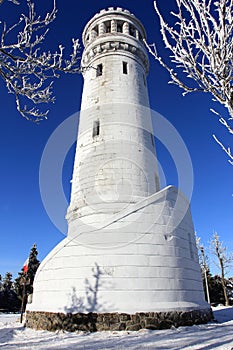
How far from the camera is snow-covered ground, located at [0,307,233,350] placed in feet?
19.4

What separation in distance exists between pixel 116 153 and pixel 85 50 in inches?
310

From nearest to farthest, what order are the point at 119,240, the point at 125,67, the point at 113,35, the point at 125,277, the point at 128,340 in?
the point at 128,340
the point at 125,277
the point at 119,240
the point at 125,67
the point at 113,35

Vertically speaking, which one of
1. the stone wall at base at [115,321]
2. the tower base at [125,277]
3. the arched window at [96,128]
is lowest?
the stone wall at base at [115,321]

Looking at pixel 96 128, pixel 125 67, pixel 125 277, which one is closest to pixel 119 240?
pixel 125 277

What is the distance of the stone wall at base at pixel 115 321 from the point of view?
24.9ft

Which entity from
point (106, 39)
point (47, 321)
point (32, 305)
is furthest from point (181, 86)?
point (106, 39)

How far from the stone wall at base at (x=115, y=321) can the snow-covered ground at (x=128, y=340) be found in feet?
0.65

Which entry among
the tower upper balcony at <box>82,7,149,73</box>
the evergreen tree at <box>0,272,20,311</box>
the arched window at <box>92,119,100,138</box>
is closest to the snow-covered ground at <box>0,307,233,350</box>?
the arched window at <box>92,119,100,138</box>

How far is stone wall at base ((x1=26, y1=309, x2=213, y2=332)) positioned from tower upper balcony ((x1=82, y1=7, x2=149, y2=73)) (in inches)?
496

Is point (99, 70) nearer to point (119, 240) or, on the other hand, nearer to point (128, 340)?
point (119, 240)

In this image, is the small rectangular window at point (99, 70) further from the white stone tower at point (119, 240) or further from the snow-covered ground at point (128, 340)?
the snow-covered ground at point (128, 340)

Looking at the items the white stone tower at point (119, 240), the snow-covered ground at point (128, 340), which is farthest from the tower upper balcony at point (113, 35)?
Result: the snow-covered ground at point (128, 340)

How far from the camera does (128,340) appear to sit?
658 centimetres

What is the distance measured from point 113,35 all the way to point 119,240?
11.3 metres
